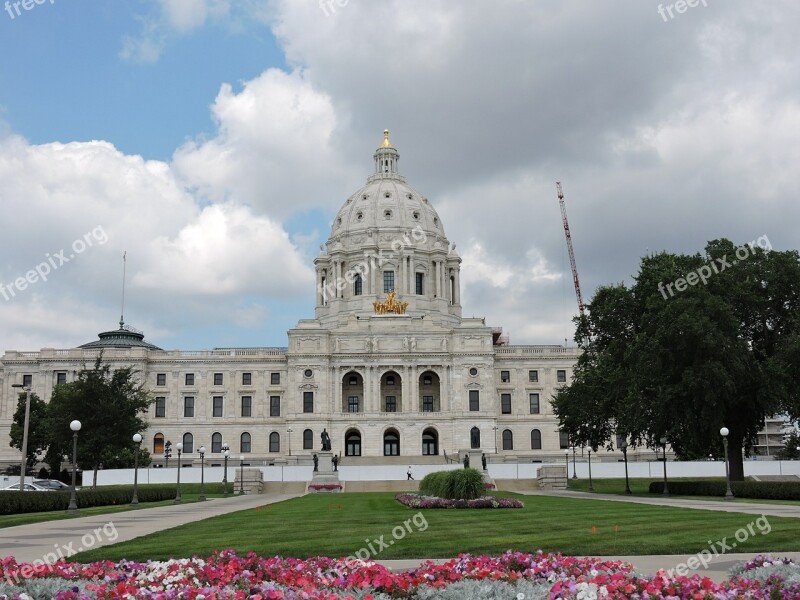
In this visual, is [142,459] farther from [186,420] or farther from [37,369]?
[37,369]

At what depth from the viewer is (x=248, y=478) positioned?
243 ft

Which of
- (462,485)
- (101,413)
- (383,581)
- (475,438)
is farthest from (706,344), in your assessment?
(475,438)

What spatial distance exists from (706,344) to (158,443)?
8596 cm

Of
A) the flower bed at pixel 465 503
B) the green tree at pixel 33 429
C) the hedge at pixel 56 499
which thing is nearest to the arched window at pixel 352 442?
the green tree at pixel 33 429

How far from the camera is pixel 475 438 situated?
109688 mm

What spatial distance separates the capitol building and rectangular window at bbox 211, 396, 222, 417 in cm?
27

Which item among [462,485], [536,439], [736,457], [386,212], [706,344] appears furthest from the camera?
[386,212]

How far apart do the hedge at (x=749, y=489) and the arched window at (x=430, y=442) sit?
60.1 metres

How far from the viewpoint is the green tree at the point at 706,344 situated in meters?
50.6

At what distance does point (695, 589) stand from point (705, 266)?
47470 mm

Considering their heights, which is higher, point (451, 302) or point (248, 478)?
point (451, 302)

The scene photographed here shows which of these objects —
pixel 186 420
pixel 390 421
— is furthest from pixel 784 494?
pixel 186 420

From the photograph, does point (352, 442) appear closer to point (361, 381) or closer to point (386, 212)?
point (361, 381)

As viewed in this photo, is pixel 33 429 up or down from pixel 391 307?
down
